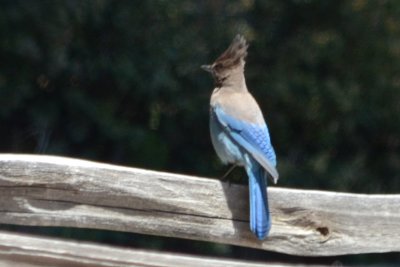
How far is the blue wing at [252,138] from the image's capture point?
3.63 meters

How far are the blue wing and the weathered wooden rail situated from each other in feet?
3.04

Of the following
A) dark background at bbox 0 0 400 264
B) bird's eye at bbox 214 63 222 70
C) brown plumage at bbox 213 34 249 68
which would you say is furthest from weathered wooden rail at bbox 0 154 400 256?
dark background at bbox 0 0 400 264

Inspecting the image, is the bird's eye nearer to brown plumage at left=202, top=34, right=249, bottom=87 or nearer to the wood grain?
brown plumage at left=202, top=34, right=249, bottom=87

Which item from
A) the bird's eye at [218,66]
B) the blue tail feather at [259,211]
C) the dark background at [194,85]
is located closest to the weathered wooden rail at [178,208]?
the blue tail feather at [259,211]

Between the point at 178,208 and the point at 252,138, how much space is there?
62.9 inches

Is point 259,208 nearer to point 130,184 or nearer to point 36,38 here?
point 130,184

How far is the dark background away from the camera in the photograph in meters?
7.23

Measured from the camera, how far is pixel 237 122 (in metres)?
4.23

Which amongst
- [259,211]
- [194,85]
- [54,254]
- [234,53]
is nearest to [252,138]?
[234,53]

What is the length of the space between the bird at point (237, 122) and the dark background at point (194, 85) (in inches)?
100

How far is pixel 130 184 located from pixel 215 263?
232 mm

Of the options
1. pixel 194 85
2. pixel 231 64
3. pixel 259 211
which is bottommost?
pixel 194 85

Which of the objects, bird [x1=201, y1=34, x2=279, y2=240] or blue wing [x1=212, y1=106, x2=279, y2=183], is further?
bird [x1=201, y1=34, x2=279, y2=240]

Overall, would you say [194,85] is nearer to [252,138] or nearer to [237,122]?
[237,122]
